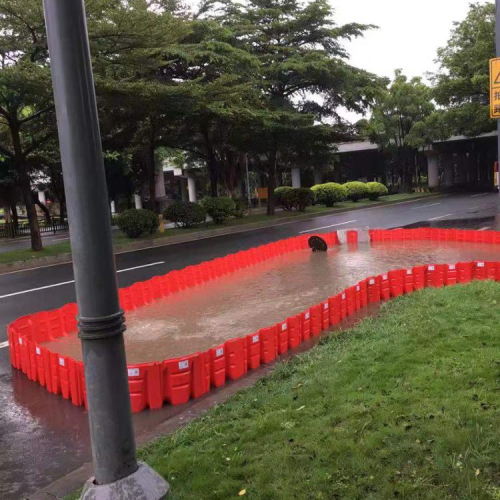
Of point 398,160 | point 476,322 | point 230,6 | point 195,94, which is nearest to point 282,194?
point 230,6

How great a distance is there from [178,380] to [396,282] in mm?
5294

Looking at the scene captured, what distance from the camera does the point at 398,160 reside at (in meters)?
52.0

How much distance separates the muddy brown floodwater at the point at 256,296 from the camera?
309 inches

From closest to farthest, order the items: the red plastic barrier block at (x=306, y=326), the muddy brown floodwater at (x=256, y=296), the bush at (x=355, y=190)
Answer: the red plastic barrier block at (x=306, y=326), the muddy brown floodwater at (x=256, y=296), the bush at (x=355, y=190)

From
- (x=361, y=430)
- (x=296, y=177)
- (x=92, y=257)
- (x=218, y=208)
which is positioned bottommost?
(x=361, y=430)

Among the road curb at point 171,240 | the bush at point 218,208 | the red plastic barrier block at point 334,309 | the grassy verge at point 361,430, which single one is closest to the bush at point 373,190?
the road curb at point 171,240

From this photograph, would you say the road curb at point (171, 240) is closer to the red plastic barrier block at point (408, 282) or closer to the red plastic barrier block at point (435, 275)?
the red plastic barrier block at point (408, 282)

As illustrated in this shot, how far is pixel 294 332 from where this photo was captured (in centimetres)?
714

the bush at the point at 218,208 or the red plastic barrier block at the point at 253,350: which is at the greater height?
the bush at the point at 218,208

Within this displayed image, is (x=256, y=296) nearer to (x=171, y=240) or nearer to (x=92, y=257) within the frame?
(x=92, y=257)

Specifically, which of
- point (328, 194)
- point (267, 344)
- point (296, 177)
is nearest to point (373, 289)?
point (267, 344)

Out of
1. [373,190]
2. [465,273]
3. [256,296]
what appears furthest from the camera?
[373,190]

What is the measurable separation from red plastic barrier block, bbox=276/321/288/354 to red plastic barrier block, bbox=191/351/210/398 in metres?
1.27

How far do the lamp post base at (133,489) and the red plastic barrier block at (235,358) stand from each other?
9.29 ft
